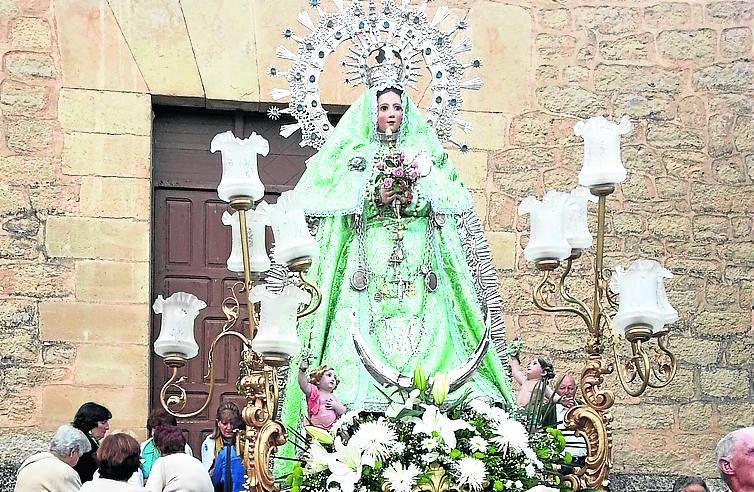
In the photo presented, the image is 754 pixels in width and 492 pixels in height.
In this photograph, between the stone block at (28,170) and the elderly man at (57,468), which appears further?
the stone block at (28,170)

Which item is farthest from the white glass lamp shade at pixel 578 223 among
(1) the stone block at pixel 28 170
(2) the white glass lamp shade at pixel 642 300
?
(1) the stone block at pixel 28 170

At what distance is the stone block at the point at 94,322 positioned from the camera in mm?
9930

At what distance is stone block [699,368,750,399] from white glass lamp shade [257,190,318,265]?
4.61 metres

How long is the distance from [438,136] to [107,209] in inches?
87.7

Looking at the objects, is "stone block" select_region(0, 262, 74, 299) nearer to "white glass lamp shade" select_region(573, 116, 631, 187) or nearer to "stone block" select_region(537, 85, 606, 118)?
"stone block" select_region(537, 85, 606, 118)

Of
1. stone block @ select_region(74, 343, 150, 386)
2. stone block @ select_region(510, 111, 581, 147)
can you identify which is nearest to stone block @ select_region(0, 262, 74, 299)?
stone block @ select_region(74, 343, 150, 386)

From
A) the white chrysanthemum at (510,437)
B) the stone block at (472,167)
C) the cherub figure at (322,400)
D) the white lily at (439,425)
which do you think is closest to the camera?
the white lily at (439,425)

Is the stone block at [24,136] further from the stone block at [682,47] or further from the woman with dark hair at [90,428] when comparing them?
the stone block at [682,47]

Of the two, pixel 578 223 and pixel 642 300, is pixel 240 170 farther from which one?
pixel 642 300

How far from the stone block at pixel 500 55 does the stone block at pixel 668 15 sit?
829 mm

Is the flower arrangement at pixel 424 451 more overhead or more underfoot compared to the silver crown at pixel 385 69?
more underfoot

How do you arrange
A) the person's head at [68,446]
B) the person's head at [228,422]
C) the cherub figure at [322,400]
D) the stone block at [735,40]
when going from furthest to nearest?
the stone block at [735,40]
the person's head at [228,422]
the cherub figure at [322,400]
the person's head at [68,446]

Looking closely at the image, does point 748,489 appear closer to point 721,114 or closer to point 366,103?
point 366,103

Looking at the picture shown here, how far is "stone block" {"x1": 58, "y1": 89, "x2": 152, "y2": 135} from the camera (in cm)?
1016
